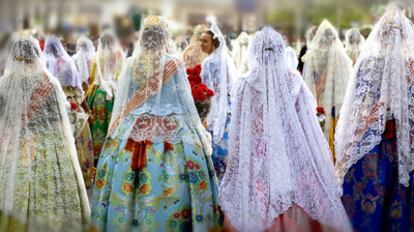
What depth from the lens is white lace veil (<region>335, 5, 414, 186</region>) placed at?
16.5 ft

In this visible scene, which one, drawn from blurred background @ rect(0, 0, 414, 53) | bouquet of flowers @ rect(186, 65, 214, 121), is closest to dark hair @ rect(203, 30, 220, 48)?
bouquet of flowers @ rect(186, 65, 214, 121)

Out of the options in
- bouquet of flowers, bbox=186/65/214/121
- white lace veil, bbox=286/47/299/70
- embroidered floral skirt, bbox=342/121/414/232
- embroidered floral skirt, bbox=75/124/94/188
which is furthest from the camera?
embroidered floral skirt, bbox=75/124/94/188

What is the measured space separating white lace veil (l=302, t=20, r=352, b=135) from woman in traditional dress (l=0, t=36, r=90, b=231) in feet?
13.1

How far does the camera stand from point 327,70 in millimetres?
9039

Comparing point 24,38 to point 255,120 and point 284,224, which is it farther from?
point 284,224

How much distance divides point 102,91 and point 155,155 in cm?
480

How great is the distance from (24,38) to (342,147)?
2.58 metres

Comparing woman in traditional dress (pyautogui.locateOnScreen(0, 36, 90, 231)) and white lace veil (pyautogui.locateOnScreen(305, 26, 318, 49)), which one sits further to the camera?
woman in traditional dress (pyautogui.locateOnScreen(0, 36, 90, 231))

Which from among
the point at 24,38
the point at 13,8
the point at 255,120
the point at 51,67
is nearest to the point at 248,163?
the point at 255,120

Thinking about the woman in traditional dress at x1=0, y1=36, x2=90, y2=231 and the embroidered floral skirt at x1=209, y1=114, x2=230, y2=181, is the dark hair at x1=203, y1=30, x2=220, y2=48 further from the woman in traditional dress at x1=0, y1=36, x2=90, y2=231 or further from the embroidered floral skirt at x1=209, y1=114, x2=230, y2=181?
the woman in traditional dress at x1=0, y1=36, x2=90, y2=231

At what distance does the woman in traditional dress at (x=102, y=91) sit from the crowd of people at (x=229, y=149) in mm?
3692

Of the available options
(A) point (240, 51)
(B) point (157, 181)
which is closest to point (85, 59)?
(A) point (240, 51)

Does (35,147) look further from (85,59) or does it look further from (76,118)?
(85,59)

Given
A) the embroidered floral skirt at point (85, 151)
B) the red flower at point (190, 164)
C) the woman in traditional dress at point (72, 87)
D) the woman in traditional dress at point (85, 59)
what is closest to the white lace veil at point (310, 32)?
the red flower at point (190, 164)
